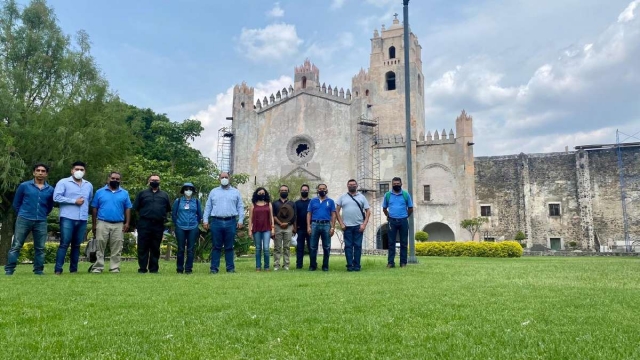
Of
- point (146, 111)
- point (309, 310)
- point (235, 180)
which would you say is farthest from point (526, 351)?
point (146, 111)

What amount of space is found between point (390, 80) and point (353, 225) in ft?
114

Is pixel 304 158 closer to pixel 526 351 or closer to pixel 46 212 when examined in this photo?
pixel 46 212

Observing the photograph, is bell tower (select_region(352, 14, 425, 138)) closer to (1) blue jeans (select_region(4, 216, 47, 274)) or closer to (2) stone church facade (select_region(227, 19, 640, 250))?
(2) stone church facade (select_region(227, 19, 640, 250))

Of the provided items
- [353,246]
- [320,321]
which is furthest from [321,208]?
[320,321]

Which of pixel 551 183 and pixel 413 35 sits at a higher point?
pixel 413 35

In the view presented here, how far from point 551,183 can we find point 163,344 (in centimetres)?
3393

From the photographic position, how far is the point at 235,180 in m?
23.4

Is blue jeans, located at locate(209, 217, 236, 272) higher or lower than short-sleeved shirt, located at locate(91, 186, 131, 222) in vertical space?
lower

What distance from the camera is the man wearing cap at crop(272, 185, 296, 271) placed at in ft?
30.2

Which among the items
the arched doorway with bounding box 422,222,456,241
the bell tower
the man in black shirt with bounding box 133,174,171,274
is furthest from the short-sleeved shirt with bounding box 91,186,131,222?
the bell tower

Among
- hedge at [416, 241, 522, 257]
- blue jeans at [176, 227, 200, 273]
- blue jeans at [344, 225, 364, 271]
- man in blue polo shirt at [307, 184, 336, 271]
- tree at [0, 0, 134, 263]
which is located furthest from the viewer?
hedge at [416, 241, 522, 257]

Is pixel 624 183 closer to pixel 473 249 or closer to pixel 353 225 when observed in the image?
pixel 473 249

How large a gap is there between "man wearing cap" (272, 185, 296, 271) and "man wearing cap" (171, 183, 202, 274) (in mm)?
1592

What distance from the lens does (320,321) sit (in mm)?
3596
